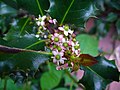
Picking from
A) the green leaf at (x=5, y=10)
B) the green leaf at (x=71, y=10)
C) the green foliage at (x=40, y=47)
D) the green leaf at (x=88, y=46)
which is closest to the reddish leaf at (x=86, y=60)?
the green foliage at (x=40, y=47)

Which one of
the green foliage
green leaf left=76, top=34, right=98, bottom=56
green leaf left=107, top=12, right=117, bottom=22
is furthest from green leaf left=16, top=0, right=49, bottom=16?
green leaf left=107, top=12, right=117, bottom=22

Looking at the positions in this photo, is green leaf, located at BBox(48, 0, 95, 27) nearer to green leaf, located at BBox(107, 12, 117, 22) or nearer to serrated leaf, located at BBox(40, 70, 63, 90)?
serrated leaf, located at BBox(40, 70, 63, 90)

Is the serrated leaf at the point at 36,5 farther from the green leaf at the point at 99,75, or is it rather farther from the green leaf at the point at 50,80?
the green leaf at the point at 50,80

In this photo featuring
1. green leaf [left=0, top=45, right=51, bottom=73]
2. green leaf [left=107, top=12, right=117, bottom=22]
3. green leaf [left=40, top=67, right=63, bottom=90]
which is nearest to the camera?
green leaf [left=0, top=45, right=51, bottom=73]

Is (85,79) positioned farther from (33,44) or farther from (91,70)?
(33,44)

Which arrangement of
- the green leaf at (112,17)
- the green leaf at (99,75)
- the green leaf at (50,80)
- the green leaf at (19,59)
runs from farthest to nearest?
the green leaf at (112,17) → the green leaf at (50,80) → the green leaf at (99,75) → the green leaf at (19,59)

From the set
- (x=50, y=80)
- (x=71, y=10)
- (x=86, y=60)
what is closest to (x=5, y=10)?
(x=50, y=80)

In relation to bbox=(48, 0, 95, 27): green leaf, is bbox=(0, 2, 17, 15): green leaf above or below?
above

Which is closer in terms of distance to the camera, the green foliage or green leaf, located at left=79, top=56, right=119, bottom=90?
the green foliage
